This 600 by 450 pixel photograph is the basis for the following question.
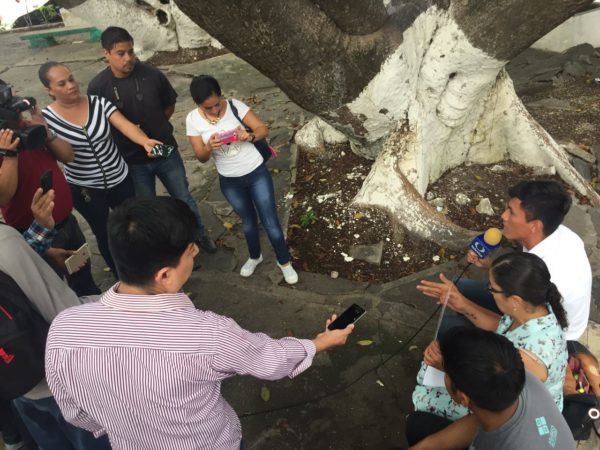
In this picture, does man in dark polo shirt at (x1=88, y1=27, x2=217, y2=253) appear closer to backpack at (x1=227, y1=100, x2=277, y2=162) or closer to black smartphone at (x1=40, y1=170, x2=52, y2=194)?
backpack at (x1=227, y1=100, x2=277, y2=162)

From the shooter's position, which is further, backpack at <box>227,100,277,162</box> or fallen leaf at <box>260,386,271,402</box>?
backpack at <box>227,100,277,162</box>

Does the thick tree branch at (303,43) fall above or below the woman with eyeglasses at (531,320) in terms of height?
above

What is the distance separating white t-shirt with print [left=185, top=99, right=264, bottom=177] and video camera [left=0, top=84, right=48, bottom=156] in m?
1.07

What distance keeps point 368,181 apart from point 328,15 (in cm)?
168

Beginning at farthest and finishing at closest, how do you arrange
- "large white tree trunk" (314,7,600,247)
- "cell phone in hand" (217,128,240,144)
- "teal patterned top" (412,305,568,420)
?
"large white tree trunk" (314,7,600,247)
"cell phone in hand" (217,128,240,144)
"teal patterned top" (412,305,568,420)

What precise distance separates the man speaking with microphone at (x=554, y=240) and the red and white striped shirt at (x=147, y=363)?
1.69 meters

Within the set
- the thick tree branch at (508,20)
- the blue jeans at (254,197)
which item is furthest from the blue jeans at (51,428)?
the thick tree branch at (508,20)

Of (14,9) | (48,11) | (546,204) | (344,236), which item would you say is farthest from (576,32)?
(14,9)

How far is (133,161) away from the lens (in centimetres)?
386

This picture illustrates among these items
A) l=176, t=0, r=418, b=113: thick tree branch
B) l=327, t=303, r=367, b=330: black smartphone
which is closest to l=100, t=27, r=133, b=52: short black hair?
l=176, t=0, r=418, b=113: thick tree branch

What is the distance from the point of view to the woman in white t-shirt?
10.9ft

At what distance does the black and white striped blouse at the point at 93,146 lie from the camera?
3.25m

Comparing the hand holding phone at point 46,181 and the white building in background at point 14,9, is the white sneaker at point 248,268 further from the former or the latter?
the white building in background at point 14,9

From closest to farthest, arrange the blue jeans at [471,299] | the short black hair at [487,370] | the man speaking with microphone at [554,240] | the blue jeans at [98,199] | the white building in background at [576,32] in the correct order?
the short black hair at [487,370] → the man speaking with microphone at [554,240] → the blue jeans at [471,299] → the blue jeans at [98,199] → the white building in background at [576,32]
